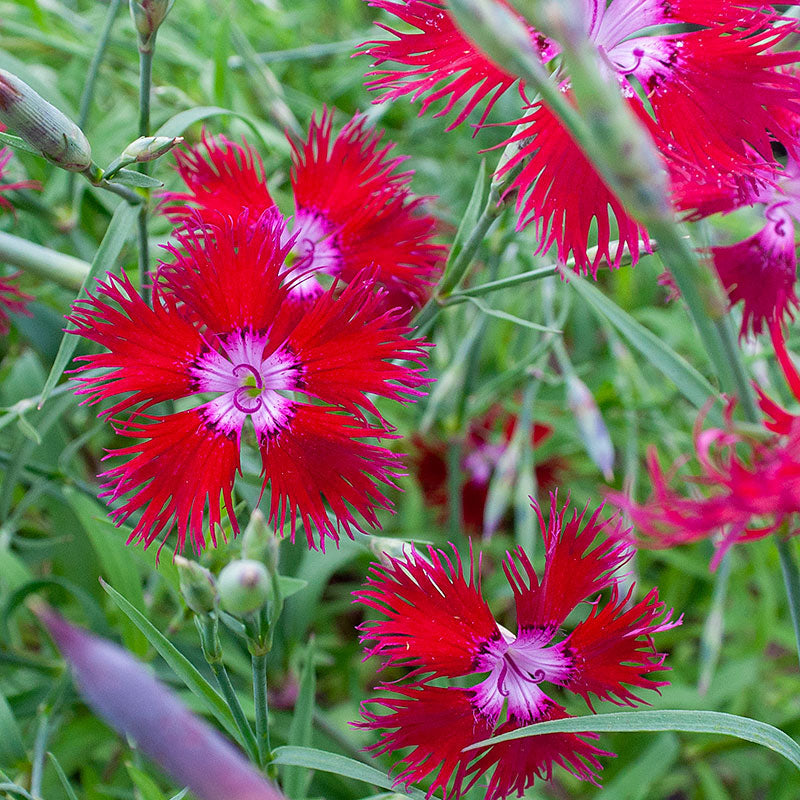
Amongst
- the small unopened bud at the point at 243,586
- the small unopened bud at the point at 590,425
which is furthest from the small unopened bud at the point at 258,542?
the small unopened bud at the point at 590,425

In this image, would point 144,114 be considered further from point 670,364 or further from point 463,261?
point 670,364

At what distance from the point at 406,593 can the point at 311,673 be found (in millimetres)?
175

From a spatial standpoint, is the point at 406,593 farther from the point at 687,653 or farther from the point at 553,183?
the point at 687,653

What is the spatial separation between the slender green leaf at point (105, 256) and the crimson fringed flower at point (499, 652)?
0.26m

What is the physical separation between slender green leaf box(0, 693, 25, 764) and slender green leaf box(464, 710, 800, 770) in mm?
418

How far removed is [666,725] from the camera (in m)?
0.51

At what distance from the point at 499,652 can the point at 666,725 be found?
0.12 m

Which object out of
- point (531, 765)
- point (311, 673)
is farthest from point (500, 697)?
point (311, 673)

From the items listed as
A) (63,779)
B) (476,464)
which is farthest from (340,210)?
(476,464)

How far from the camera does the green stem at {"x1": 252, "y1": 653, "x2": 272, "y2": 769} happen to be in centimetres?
52

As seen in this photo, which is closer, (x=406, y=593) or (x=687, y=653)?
(x=406, y=593)

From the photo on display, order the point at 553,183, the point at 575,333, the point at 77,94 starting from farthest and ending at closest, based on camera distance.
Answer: the point at 575,333 → the point at 77,94 → the point at 553,183

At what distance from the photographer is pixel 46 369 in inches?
42.7

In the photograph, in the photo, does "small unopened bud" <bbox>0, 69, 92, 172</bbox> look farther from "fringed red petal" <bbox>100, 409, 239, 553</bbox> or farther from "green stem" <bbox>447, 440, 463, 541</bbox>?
"green stem" <bbox>447, 440, 463, 541</bbox>
